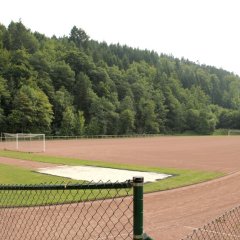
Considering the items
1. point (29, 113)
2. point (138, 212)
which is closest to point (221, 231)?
point (138, 212)

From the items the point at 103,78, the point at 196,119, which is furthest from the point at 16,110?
the point at 196,119

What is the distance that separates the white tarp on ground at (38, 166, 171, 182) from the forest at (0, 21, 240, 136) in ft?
190

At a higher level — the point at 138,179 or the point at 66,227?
the point at 138,179

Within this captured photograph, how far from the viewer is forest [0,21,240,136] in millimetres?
88000

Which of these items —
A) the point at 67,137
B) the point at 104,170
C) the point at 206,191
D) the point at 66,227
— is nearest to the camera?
the point at 66,227

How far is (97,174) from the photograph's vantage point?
25.1 m

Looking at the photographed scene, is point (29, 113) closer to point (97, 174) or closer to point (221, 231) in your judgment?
point (97, 174)

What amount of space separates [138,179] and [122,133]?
350ft

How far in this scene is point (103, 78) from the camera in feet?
401

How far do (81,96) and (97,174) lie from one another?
86492 mm

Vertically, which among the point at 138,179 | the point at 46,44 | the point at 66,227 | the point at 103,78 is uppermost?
the point at 46,44

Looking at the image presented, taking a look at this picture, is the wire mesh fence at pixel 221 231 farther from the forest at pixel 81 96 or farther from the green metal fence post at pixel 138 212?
the forest at pixel 81 96

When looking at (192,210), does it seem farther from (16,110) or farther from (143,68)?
(143,68)

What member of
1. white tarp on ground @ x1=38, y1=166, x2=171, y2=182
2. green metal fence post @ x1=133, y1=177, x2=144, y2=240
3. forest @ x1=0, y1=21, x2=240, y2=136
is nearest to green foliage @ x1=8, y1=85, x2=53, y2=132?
forest @ x1=0, y1=21, x2=240, y2=136
